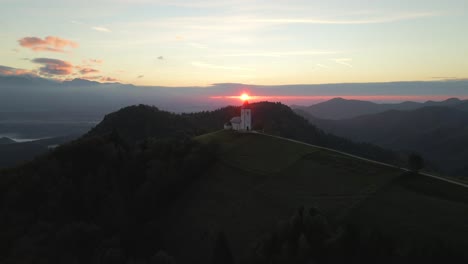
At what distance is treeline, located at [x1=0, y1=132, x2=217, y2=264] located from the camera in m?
49.4

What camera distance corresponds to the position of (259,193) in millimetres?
53094

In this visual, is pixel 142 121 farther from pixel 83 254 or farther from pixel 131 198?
pixel 83 254

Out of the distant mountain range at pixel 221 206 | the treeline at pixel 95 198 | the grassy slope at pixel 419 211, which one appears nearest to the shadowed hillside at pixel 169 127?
the treeline at pixel 95 198

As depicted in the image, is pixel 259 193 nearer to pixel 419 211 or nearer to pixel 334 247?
pixel 334 247

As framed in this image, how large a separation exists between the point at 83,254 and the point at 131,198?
13.9m

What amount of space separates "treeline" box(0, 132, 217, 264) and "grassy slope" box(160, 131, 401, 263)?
4.05 m

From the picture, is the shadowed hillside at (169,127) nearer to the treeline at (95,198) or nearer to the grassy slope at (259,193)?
the treeline at (95,198)

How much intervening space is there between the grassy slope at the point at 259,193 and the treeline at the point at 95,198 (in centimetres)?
405

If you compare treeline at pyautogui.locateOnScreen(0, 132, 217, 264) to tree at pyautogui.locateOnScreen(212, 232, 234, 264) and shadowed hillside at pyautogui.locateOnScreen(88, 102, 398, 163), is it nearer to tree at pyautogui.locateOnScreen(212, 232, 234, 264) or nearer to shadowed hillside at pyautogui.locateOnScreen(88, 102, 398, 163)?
tree at pyautogui.locateOnScreen(212, 232, 234, 264)

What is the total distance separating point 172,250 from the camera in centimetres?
5022

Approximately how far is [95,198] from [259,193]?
28677 mm

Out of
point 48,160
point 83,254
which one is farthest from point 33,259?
point 48,160

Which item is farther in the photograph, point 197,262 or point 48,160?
point 48,160

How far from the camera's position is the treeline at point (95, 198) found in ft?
162
